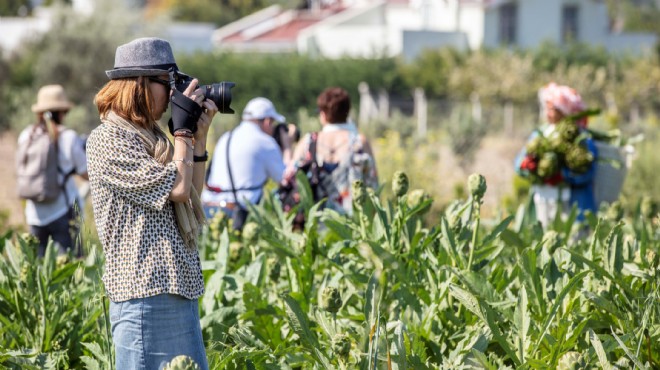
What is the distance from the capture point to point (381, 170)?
11.9 metres

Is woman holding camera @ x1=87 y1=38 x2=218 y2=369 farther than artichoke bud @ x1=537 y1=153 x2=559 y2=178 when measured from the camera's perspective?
No

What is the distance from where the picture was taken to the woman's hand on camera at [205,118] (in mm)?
3217

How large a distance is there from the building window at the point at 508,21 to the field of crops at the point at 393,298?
36.7m

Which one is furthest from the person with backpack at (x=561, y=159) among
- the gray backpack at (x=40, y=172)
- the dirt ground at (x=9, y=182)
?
the dirt ground at (x=9, y=182)

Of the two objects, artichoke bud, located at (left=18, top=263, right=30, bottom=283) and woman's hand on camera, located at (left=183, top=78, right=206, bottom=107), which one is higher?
woman's hand on camera, located at (left=183, top=78, right=206, bottom=107)

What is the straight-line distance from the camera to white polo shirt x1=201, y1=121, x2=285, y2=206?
22.0 ft

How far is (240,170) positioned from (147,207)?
3611mm

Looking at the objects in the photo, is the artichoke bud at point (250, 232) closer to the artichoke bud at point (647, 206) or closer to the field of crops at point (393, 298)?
the field of crops at point (393, 298)

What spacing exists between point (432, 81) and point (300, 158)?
1049 inches

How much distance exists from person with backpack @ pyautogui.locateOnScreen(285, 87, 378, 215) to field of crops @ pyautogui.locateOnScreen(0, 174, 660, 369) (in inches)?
56.4

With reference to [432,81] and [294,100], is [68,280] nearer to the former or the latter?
[294,100]

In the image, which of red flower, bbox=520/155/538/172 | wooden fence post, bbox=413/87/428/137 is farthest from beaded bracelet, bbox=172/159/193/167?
wooden fence post, bbox=413/87/428/137

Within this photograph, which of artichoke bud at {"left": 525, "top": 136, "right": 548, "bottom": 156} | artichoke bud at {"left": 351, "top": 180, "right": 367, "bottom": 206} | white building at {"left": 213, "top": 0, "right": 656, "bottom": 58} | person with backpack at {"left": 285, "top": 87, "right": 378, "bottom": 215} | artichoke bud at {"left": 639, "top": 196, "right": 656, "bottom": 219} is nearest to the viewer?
artichoke bud at {"left": 351, "top": 180, "right": 367, "bottom": 206}

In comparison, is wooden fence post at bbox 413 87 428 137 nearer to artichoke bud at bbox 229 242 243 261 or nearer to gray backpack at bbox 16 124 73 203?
gray backpack at bbox 16 124 73 203
